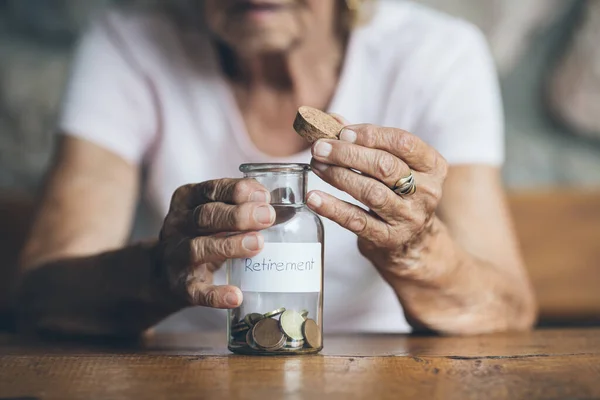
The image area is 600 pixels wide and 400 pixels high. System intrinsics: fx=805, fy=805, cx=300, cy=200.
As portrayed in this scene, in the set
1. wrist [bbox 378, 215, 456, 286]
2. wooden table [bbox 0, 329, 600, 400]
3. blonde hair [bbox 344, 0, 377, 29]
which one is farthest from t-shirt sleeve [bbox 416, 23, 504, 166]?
wooden table [bbox 0, 329, 600, 400]

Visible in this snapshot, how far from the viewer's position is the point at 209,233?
0.80 meters

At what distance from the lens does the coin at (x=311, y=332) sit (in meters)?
0.78

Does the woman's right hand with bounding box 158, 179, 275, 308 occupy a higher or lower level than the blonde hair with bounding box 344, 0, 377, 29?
lower

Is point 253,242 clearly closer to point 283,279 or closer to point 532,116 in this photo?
point 283,279

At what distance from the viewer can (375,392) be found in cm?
62

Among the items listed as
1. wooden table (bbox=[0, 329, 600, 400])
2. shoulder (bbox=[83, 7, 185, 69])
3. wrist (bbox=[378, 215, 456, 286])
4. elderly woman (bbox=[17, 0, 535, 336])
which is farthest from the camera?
shoulder (bbox=[83, 7, 185, 69])

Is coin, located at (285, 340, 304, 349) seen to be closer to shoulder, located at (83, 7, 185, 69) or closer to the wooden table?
the wooden table

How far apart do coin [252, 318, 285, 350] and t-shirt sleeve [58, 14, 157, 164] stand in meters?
0.65

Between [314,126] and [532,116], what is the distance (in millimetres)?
1140

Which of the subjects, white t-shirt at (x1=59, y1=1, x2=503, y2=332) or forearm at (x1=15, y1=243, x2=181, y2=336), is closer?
forearm at (x1=15, y1=243, x2=181, y2=336)

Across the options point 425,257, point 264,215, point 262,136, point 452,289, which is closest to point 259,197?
point 264,215

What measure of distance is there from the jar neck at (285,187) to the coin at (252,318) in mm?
111

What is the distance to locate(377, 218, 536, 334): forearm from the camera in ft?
3.07

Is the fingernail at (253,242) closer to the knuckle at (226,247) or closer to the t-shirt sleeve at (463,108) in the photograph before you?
the knuckle at (226,247)
